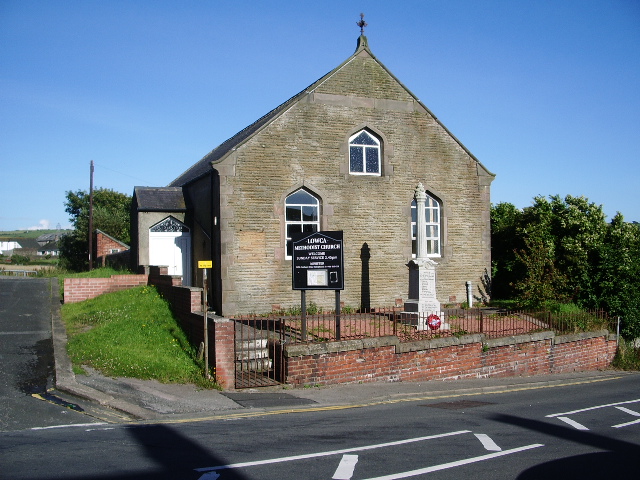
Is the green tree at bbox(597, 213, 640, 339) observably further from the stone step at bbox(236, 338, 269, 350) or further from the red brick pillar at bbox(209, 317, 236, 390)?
the red brick pillar at bbox(209, 317, 236, 390)

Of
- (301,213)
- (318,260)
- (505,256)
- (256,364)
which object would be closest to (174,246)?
(301,213)

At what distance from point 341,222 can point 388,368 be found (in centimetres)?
722

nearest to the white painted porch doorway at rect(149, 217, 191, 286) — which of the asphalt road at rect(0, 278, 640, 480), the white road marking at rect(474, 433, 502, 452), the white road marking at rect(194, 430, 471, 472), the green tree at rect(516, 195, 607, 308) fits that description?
the asphalt road at rect(0, 278, 640, 480)

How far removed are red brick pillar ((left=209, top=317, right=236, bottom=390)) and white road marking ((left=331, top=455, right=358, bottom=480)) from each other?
5.48 meters

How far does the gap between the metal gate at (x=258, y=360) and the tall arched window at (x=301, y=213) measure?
20.4 ft

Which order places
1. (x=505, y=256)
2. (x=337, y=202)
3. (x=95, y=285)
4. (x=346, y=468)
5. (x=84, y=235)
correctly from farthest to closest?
(x=84, y=235), (x=505, y=256), (x=337, y=202), (x=95, y=285), (x=346, y=468)

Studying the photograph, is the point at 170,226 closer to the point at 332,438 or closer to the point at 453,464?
the point at 332,438

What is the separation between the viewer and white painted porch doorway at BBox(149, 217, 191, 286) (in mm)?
22938

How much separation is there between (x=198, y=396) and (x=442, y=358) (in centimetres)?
661

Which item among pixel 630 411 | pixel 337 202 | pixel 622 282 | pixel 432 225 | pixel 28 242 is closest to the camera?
pixel 630 411

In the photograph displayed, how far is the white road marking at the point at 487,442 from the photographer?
812cm

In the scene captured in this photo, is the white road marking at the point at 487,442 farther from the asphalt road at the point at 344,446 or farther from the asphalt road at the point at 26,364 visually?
the asphalt road at the point at 26,364

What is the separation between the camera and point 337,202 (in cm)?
2056

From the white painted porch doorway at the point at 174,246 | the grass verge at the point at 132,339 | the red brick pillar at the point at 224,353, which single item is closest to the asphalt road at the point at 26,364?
the grass verge at the point at 132,339
